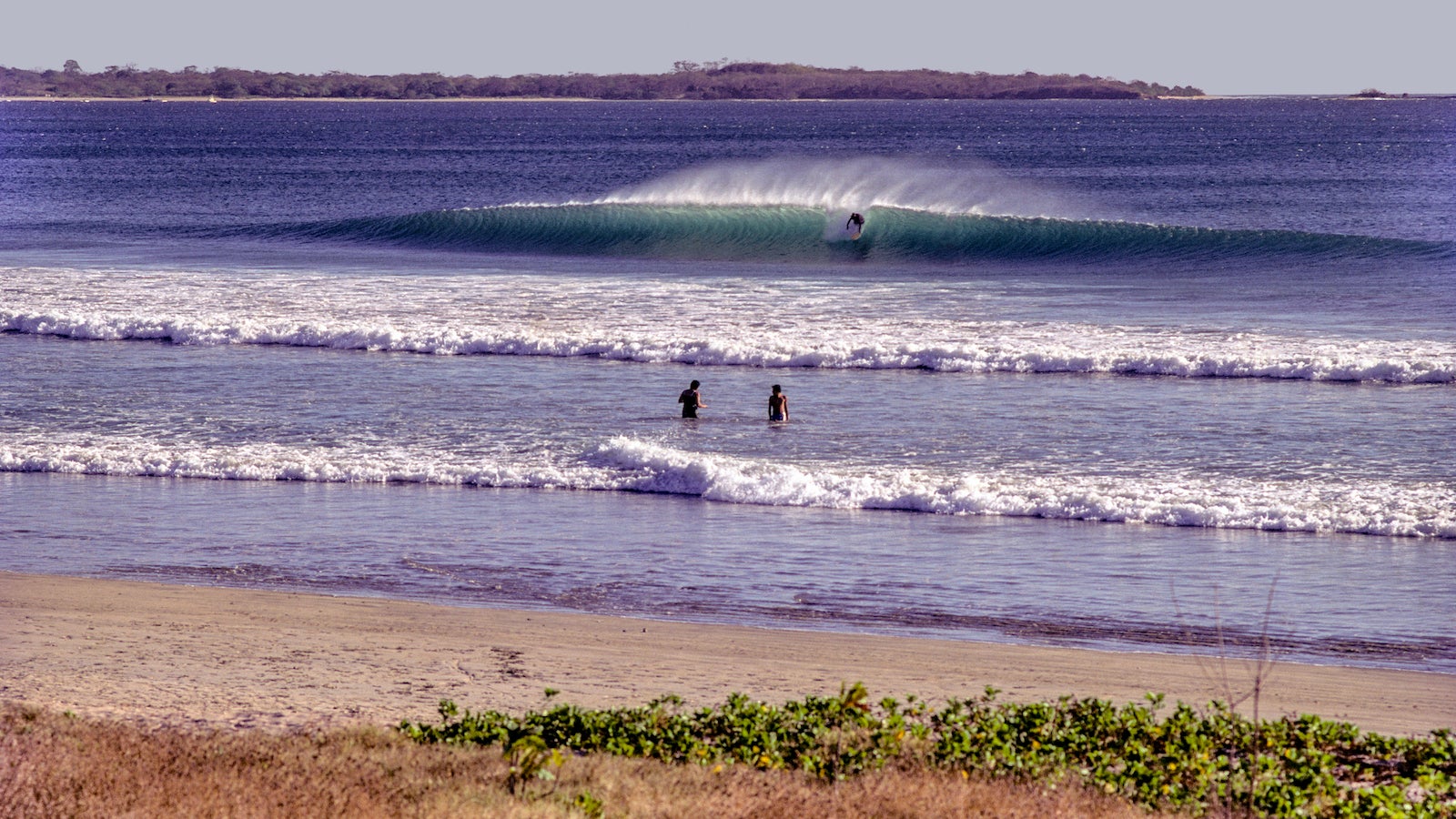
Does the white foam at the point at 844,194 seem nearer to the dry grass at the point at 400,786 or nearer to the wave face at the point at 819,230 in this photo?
the wave face at the point at 819,230

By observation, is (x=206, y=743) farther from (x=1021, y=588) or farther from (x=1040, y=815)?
(x=1021, y=588)

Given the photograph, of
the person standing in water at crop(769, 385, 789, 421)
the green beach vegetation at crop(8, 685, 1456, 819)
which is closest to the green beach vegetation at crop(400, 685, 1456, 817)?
the green beach vegetation at crop(8, 685, 1456, 819)

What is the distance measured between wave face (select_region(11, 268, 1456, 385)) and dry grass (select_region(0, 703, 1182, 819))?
16.4m

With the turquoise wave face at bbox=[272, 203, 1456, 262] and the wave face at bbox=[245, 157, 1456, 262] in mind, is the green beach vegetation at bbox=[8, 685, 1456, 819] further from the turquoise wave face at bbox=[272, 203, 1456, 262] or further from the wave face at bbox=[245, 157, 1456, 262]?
the turquoise wave face at bbox=[272, 203, 1456, 262]

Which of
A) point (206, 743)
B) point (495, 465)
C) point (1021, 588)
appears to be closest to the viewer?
point (206, 743)

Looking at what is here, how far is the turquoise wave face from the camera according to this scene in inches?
1547

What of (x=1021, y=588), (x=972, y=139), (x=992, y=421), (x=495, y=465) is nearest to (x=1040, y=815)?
(x=1021, y=588)

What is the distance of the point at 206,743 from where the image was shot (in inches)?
292

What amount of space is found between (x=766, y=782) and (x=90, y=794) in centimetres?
287

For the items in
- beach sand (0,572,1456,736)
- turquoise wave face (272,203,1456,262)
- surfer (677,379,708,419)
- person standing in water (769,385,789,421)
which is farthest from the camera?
turquoise wave face (272,203,1456,262)

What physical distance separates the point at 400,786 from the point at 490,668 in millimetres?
2805

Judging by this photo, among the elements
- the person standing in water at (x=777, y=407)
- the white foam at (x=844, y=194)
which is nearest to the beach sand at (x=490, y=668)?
the person standing in water at (x=777, y=407)

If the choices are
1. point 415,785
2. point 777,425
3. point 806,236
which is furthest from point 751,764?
point 806,236

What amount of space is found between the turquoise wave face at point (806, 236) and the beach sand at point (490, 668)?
29.6m
